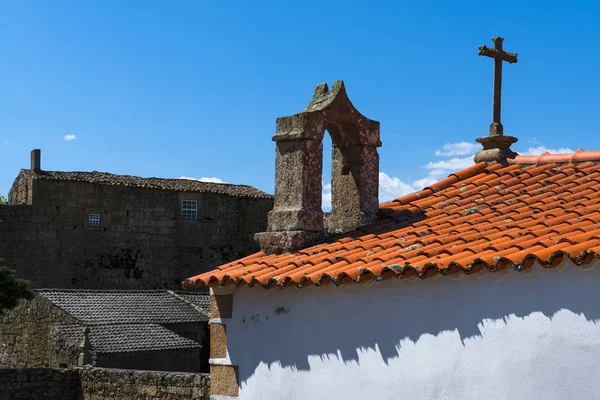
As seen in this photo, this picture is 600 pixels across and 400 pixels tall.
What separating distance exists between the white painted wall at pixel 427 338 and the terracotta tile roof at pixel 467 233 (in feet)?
0.67

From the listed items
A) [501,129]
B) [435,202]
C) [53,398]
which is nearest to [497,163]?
[501,129]

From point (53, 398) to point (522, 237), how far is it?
Answer: 10.2 metres

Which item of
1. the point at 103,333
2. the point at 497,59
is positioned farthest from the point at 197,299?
the point at 497,59

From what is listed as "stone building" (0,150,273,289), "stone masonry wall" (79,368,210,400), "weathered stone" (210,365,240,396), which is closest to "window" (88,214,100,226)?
"stone building" (0,150,273,289)

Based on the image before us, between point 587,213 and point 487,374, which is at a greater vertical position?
point 587,213

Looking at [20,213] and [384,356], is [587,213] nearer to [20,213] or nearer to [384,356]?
[384,356]

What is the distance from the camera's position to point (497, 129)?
10.1 metres

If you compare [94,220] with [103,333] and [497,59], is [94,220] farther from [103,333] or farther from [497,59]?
[497,59]

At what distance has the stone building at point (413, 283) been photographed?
245 inches

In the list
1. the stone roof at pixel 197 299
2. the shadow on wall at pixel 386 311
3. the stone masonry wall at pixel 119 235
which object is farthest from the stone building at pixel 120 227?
the shadow on wall at pixel 386 311

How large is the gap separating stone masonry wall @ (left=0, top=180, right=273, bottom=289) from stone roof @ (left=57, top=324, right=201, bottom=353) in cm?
952

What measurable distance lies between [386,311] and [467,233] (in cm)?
105

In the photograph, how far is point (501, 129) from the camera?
398 inches

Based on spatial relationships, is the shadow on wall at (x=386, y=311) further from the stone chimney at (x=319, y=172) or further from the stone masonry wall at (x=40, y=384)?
the stone masonry wall at (x=40, y=384)
